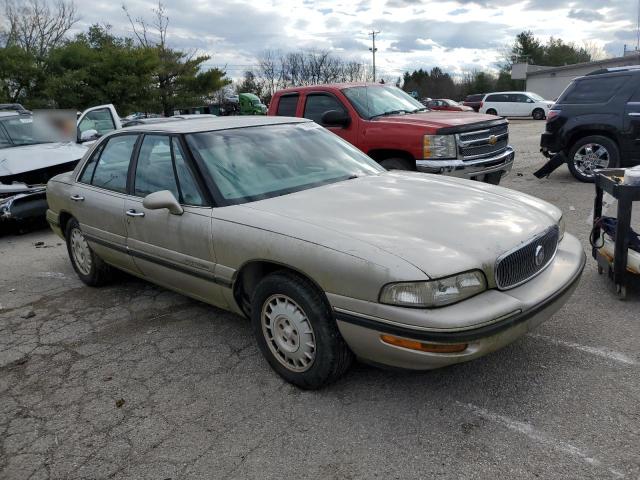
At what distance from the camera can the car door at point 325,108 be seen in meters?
7.64

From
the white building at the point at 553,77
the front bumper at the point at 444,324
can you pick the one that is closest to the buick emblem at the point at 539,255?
the front bumper at the point at 444,324

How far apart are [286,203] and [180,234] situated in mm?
807

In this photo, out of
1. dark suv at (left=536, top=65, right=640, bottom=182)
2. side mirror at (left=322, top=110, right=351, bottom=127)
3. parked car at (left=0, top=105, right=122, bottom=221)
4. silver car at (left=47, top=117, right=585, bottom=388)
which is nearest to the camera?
silver car at (left=47, top=117, right=585, bottom=388)

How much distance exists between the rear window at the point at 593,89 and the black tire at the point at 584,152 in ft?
2.06

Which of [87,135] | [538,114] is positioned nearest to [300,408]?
[87,135]

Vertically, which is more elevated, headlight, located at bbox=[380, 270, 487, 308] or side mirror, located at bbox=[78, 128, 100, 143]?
A: side mirror, located at bbox=[78, 128, 100, 143]

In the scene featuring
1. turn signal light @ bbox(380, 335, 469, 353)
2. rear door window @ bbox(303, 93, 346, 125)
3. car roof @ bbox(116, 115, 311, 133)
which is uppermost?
rear door window @ bbox(303, 93, 346, 125)

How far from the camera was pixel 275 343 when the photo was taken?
10.5 feet

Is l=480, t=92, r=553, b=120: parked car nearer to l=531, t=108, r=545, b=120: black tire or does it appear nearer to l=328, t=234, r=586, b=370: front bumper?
l=531, t=108, r=545, b=120: black tire

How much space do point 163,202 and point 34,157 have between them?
226 inches

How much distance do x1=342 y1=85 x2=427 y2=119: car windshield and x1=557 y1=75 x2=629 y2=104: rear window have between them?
275 cm

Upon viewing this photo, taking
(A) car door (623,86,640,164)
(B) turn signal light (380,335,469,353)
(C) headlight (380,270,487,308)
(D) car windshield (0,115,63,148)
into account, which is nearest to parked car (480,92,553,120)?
(A) car door (623,86,640,164)

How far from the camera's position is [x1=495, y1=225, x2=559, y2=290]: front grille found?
2.79 m

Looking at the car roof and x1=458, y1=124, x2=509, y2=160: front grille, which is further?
x1=458, y1=124, x2=509, y2=160: front grille
